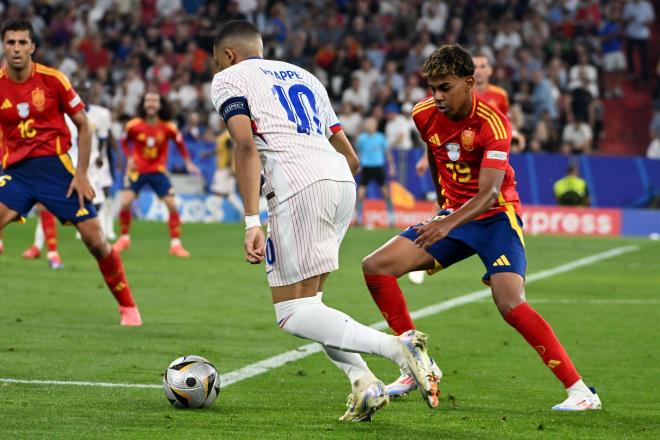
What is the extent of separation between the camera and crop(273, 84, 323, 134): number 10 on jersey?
20.6 ft

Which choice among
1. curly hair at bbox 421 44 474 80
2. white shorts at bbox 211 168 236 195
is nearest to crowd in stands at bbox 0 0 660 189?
white shorts at bbox 211 168 236 195

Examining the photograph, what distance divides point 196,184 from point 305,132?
67.7ft

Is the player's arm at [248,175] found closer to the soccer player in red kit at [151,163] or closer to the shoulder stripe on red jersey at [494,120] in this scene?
the shoulder stripe on red jersey at [494,120]

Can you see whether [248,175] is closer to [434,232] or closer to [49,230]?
[434,232]

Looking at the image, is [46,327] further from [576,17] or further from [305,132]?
[576,17]

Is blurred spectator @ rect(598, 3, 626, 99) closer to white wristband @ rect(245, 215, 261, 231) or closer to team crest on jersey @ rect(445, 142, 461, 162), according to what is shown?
team crest on jersey @ rect(445, 142, 461, 162)

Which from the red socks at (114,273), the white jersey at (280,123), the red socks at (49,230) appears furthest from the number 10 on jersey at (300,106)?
the red socks at (49,230)

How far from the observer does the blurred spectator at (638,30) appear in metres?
28.9

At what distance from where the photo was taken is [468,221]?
6.74 metres

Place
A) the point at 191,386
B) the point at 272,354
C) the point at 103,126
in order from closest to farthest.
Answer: the point at 191,386
the point at 272,354
the point at 103,126

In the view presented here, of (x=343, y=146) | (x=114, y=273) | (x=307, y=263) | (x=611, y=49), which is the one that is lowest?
(x=611, y=49)

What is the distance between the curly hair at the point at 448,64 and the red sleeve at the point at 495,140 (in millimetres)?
348

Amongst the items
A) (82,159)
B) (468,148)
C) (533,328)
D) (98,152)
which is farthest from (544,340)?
(98,152)

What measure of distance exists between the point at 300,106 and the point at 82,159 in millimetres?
3557
